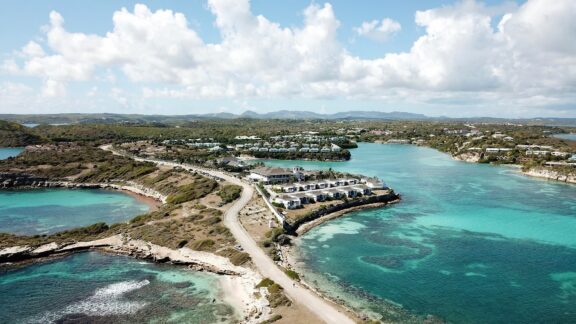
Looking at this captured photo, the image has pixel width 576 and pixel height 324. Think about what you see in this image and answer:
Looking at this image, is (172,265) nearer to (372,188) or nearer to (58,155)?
(372,188)

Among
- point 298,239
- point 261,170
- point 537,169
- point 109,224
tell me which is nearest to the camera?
point 298,239

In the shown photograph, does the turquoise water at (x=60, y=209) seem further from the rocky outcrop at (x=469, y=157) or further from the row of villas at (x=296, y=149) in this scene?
the rocky outcrop at (x=469, y=157)

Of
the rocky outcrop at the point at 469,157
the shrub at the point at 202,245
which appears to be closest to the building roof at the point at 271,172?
the shrub at the point at 202,245

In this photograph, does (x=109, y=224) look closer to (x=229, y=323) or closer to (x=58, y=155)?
(x=229, y=323)

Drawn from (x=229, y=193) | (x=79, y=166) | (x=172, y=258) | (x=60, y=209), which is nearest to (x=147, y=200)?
(x=60, y=209)

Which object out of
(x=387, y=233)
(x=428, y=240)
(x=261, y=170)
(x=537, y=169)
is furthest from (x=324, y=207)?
(x=537, y=169)

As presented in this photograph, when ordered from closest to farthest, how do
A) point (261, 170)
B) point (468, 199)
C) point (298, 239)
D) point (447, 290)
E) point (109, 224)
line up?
point (447, 290) → point (298, 239) → point (109, 224) → point (468, 199) → point (261, 170)

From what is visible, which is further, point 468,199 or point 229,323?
point 468,199
